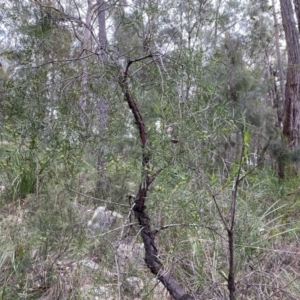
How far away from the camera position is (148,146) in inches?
55.7

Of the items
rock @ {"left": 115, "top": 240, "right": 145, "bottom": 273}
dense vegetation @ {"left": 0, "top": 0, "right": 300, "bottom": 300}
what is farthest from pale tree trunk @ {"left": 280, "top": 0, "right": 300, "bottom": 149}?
rock @ {"left": 115, "top": 240, "right": 145, "bottom": 273}

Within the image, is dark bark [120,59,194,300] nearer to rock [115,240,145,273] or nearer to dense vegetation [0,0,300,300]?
dense vegetation [0,0,300,300]

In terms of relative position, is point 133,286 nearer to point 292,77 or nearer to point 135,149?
point 135,149

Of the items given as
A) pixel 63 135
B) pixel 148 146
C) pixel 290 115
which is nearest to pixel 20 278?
pixel 63 135

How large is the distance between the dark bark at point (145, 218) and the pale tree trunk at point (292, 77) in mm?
2935

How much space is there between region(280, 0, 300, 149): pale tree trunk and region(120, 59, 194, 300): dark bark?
293cm

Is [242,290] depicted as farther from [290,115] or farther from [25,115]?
[290,115]

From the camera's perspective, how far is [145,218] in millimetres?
1707

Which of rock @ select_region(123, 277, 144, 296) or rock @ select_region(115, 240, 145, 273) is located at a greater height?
rock @ select_region(115, 240, 145, 273)

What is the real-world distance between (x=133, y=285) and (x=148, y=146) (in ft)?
2.83

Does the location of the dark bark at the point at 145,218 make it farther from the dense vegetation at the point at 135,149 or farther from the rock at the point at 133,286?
the rock at the point at 133,286

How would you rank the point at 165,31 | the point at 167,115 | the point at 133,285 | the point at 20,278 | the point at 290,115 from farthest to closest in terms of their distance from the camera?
the point at 290,115, the point at 165,31, the point at 20,278, the point at 133,285, the point at 167,115

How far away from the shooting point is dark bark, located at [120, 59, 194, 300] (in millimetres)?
1518

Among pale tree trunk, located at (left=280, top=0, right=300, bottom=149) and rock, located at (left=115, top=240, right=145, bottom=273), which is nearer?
rock, located at (left=115, top=240, right=145, bottom=273)
